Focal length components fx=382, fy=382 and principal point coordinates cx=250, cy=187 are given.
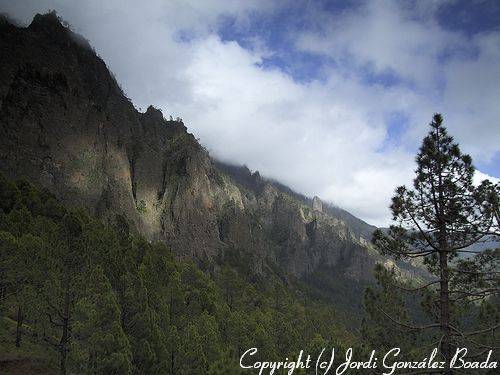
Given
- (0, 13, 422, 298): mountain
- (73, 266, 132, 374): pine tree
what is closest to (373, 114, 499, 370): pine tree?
(73, 266, 132, 374): pine tree

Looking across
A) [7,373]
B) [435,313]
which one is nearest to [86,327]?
[7,373]

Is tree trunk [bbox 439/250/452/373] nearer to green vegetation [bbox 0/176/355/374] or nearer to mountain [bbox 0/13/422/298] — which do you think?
green vegetation [bbox 0/176/355/374]

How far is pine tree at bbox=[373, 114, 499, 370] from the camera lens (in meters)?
12.4

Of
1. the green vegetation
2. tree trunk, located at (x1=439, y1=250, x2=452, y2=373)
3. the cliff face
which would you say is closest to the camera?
tree trunk, located at (x1=439, y1=250, x2=452, y2=373)

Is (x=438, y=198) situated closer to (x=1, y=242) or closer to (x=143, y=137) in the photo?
(x=1, y=242)

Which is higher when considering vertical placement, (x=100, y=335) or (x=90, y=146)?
(x=90, y=146)

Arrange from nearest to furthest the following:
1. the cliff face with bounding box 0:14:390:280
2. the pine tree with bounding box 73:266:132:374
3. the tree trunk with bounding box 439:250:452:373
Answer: the tree trunk with bounding box 439:250:452:373, the pine tree with bounding box 73:266:132:374, the cliff face with bounding box 0:14:390:280

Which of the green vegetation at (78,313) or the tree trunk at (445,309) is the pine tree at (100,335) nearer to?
the green vegetation at (78,313)

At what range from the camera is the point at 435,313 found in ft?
48.3

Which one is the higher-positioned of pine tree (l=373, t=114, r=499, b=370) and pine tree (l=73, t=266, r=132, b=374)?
pine tree (l=373, t=114, r=499, b=370)

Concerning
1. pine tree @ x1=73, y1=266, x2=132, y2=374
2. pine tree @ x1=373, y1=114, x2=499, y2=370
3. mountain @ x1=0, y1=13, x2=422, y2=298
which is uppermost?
mountain @ x1=0, y1=13, x2=422, y2=298

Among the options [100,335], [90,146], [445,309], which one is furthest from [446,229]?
[90,146]

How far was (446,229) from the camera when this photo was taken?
12.9 meters

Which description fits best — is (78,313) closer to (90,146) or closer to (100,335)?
(100,335)
